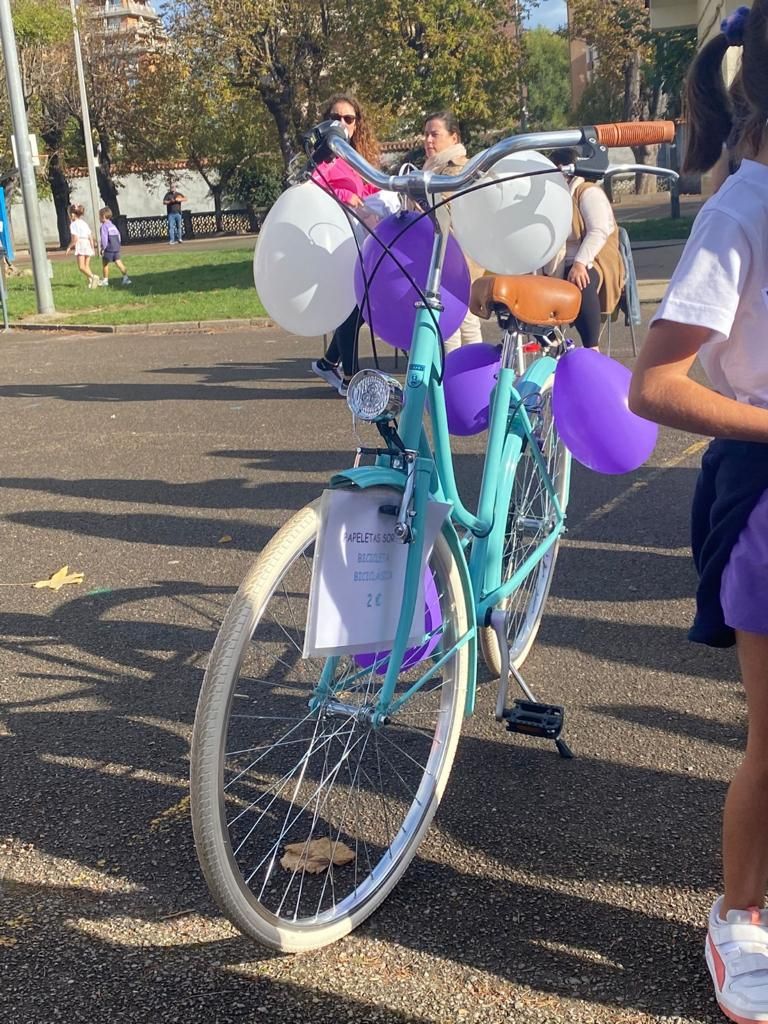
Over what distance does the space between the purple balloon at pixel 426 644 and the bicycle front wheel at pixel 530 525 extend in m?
0.65

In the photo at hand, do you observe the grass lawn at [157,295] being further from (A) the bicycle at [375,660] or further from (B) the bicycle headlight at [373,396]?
(B) the bicycle headlight at [373,396]

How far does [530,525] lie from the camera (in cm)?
366

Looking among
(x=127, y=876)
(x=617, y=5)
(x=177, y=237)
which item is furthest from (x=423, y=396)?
(x=177, y=237)

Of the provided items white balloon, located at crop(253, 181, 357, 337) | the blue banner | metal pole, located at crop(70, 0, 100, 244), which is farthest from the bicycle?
metal pole, located at crop(70, 0, 100, 244)

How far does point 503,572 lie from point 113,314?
15.4 meters

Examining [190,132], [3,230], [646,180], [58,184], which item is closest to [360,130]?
[3,230]

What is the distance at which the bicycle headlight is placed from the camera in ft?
8.11

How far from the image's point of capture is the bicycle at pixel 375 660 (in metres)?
2.28

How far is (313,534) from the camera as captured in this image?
233 centimetres

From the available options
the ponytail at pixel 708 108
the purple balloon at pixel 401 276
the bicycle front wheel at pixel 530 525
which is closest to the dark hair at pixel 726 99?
the ponytail at pixel 708 108

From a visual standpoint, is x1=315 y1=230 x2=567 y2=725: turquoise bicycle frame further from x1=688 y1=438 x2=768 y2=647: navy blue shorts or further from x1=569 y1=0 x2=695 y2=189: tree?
x1=569 y1=0 x2=695 y2=189: tree

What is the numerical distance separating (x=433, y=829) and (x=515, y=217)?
1536 millimetres

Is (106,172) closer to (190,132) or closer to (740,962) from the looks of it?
Result: (190,132)

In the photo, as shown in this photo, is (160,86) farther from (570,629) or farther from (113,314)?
(570,629)
